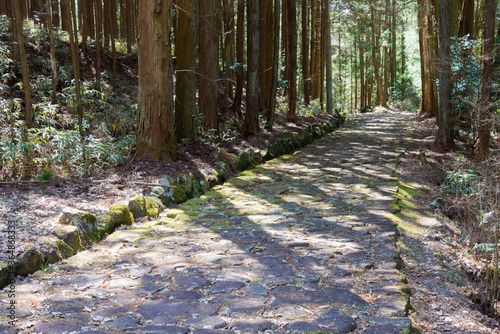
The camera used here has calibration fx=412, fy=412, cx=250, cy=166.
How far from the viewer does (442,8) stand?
11062 millimetres

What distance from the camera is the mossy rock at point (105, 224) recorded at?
16.7ft

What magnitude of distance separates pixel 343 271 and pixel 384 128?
630 inches

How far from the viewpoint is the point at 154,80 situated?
759cm

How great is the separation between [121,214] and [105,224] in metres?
0.43

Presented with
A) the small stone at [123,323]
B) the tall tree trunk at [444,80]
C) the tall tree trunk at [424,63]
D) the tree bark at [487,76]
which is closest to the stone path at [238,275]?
the small stone at [123,323]

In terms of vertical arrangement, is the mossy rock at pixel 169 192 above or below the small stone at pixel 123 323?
above

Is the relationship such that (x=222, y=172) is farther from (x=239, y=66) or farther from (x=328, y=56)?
(x=328, y=56)

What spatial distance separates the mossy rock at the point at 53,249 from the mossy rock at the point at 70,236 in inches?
2.7

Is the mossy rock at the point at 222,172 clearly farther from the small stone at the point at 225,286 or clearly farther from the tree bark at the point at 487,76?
the tree bark at the point at 487,76

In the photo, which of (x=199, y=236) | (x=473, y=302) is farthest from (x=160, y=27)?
(x=473, y=302)

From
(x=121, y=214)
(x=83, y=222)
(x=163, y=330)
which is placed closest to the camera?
(x=163, y=330)

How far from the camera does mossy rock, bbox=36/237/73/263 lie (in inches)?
A: 158

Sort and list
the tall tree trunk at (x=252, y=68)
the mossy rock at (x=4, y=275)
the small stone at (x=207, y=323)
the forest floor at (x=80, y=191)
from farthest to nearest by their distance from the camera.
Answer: the tall tree trunk at (x=252, y=68) < the forest floor at (x=80, y=191) < the mossy rock at (x=4, y=275) < the small stone at (x=207, y=323)

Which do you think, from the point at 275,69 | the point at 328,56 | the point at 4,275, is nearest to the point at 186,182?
the point at 4,275
